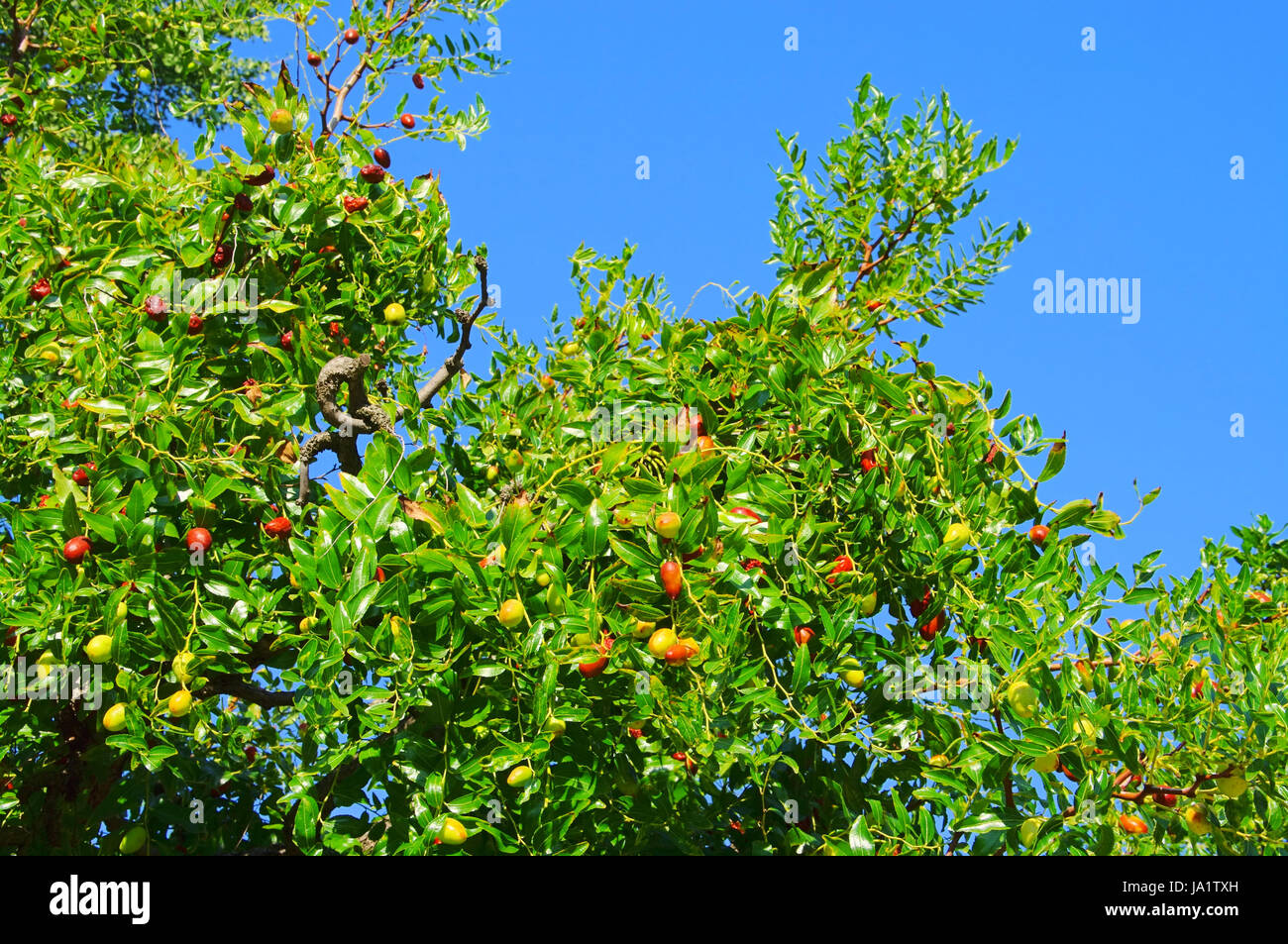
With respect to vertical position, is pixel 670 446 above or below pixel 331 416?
Answer: below

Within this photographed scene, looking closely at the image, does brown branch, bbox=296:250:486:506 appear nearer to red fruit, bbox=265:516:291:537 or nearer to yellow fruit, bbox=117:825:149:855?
red fruit, bbox=265:516:291:537

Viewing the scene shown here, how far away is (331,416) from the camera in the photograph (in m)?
3.63

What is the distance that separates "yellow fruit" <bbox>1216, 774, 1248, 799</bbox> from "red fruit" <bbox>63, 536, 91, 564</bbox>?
11.4 ft

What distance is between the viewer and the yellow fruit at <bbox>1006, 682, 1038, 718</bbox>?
286 cm

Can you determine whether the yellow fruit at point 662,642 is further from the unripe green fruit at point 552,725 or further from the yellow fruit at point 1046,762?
the yellow fruit at point 1046,762

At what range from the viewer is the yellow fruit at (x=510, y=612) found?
8.50ft

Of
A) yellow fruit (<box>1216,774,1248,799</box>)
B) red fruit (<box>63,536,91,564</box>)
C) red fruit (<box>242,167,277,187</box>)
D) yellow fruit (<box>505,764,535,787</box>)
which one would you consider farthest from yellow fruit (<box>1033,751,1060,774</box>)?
red fruit (<box>242,167,277,187</box>)

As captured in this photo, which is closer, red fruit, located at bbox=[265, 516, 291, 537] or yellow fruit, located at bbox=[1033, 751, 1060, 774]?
yellow fruit, located at bbox=[1033, 751, 1060, 774]

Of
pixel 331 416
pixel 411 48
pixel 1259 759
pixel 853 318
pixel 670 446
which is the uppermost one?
pixel 411 48
